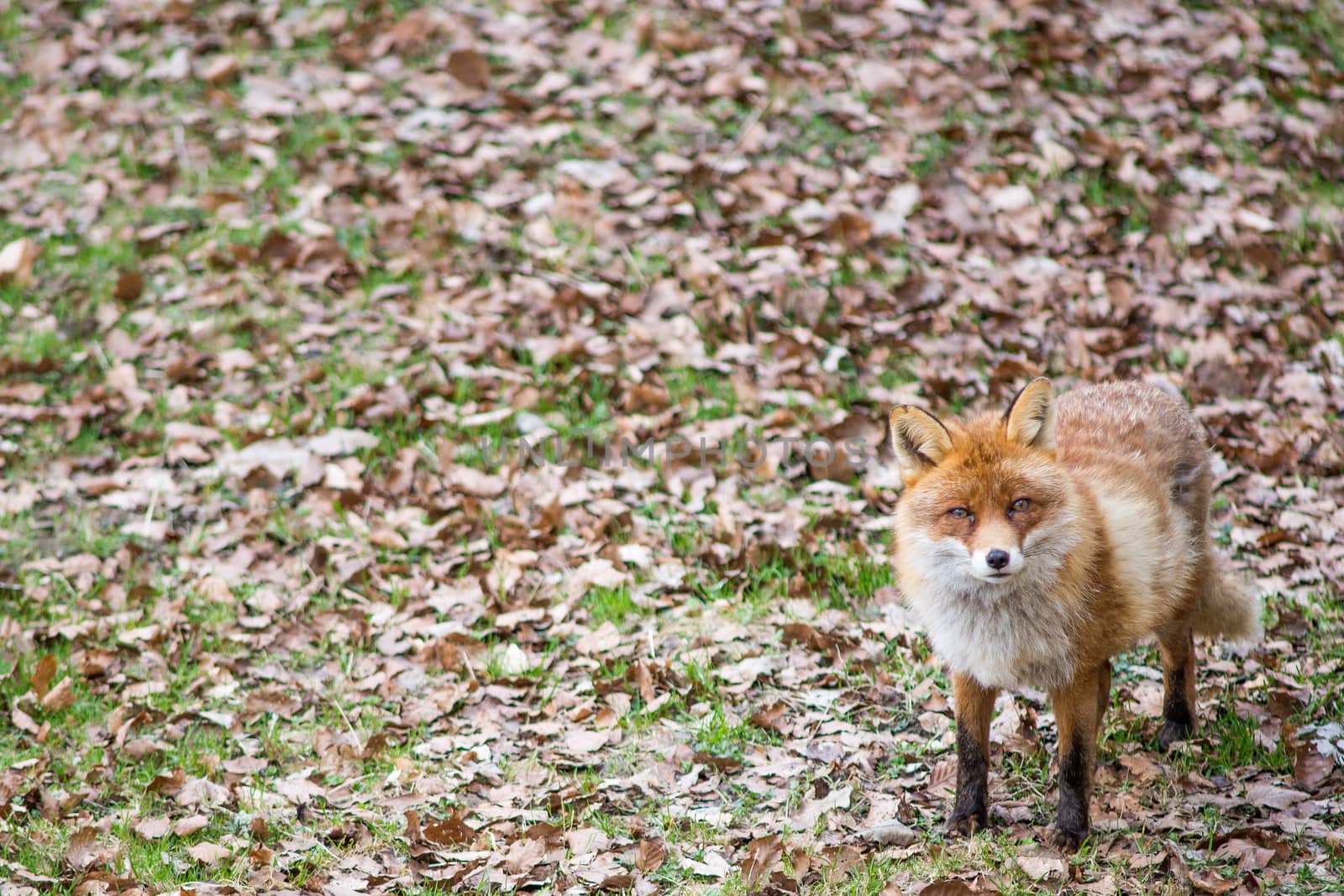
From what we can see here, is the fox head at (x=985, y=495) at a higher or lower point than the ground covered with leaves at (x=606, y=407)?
higher

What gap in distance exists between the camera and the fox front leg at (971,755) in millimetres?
4059

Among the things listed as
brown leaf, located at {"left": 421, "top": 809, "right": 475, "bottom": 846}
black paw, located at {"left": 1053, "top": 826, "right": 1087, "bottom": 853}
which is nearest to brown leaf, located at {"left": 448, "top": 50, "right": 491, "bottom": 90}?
brown leaf, located at {"left": 421, "top": 809, "right": 475, "bottom": 846}

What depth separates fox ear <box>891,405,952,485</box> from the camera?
3816mm

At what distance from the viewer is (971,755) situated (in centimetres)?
411

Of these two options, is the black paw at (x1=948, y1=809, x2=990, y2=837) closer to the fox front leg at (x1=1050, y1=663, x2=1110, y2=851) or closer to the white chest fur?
the fox front leg at (x1=1050, y1=663, x2=1110, y2=851)

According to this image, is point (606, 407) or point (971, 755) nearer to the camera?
point (971, 755)

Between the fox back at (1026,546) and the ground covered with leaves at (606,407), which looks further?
the ground covered with leaves at (606,407)

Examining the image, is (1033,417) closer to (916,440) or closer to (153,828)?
(916,440)

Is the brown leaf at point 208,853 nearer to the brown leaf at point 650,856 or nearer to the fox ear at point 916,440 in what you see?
the brown leaf at point 650,856

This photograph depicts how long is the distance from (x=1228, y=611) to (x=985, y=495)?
1456mm

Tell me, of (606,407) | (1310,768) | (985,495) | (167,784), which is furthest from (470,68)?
(1310,768)

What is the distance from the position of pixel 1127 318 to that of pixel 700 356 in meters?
2.57

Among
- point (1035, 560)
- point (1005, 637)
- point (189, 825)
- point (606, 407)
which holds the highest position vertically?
point (1035, 560)

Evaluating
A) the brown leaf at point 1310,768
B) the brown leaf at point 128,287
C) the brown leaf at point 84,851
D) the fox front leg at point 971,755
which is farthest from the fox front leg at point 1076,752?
the brown leaf at point 128,287
